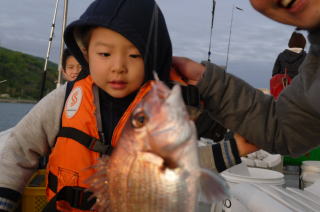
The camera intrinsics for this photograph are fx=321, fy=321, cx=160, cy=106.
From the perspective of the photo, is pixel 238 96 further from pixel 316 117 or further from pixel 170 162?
pixel 170 162

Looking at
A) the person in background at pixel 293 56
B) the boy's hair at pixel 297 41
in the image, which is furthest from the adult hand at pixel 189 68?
the boy's hair at pixel 297 41

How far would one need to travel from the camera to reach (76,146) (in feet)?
7.83

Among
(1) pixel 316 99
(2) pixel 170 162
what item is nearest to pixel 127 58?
(2) pixel 170 162

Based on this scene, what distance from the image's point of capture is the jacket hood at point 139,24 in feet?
7.02

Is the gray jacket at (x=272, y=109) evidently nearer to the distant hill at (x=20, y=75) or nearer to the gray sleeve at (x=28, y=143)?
the gray sleeve at (x=28, y=143)

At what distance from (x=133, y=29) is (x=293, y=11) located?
1057mm

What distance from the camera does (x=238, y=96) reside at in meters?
2.53

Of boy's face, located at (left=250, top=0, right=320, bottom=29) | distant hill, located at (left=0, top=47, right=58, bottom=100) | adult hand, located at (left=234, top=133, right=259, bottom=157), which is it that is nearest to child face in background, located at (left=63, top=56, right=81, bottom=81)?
adult hand, located at (left=234, top=133, right=259, bottom=157)

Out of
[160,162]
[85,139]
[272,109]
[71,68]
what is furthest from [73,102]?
[71,68]

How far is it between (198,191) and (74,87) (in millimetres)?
1693

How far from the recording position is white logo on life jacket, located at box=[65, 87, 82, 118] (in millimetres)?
2482

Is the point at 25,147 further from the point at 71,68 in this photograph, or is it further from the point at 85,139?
the point at 71,68

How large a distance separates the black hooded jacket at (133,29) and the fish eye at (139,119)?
0.75m

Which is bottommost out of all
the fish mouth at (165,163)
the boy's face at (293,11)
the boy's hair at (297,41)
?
the fish mouth at (165,163)
